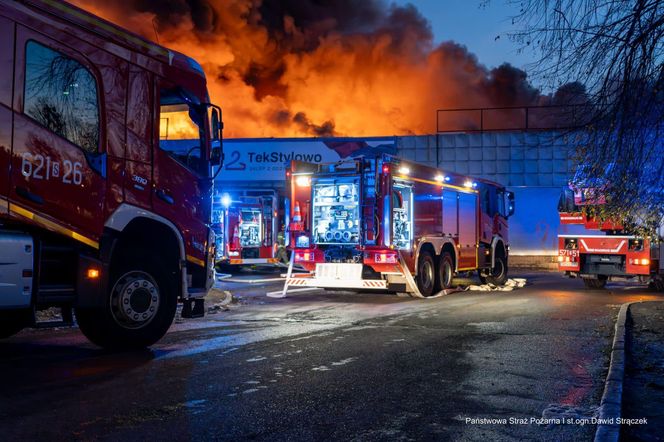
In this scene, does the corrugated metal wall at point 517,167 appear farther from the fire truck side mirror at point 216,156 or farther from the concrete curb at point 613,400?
the concrete curb at point 613,400

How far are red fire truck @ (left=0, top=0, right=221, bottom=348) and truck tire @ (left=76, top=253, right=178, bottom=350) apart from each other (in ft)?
0.05

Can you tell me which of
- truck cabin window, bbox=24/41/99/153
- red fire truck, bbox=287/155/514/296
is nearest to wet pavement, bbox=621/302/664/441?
red fire truck, bbox=287/155/514/296

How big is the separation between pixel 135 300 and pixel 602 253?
1321cm

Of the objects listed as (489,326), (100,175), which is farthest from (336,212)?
(100,175)

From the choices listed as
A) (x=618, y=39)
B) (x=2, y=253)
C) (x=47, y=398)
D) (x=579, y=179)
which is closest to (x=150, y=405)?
(x=47, y=398)

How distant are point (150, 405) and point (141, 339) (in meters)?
2.51

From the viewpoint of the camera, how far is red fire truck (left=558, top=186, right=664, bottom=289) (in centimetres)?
1664

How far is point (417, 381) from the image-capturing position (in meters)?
6.36

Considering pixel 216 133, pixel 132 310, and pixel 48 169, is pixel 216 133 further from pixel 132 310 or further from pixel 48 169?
pixel 48 169

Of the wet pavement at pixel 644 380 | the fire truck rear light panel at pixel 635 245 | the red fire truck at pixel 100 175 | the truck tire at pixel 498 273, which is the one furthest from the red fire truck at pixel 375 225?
the red fire truck at pixel 100 175

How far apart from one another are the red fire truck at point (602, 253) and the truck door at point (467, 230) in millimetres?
2196

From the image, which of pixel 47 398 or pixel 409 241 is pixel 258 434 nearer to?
pixel 47 398

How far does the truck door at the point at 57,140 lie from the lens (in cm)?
630

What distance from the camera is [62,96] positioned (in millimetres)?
6766
